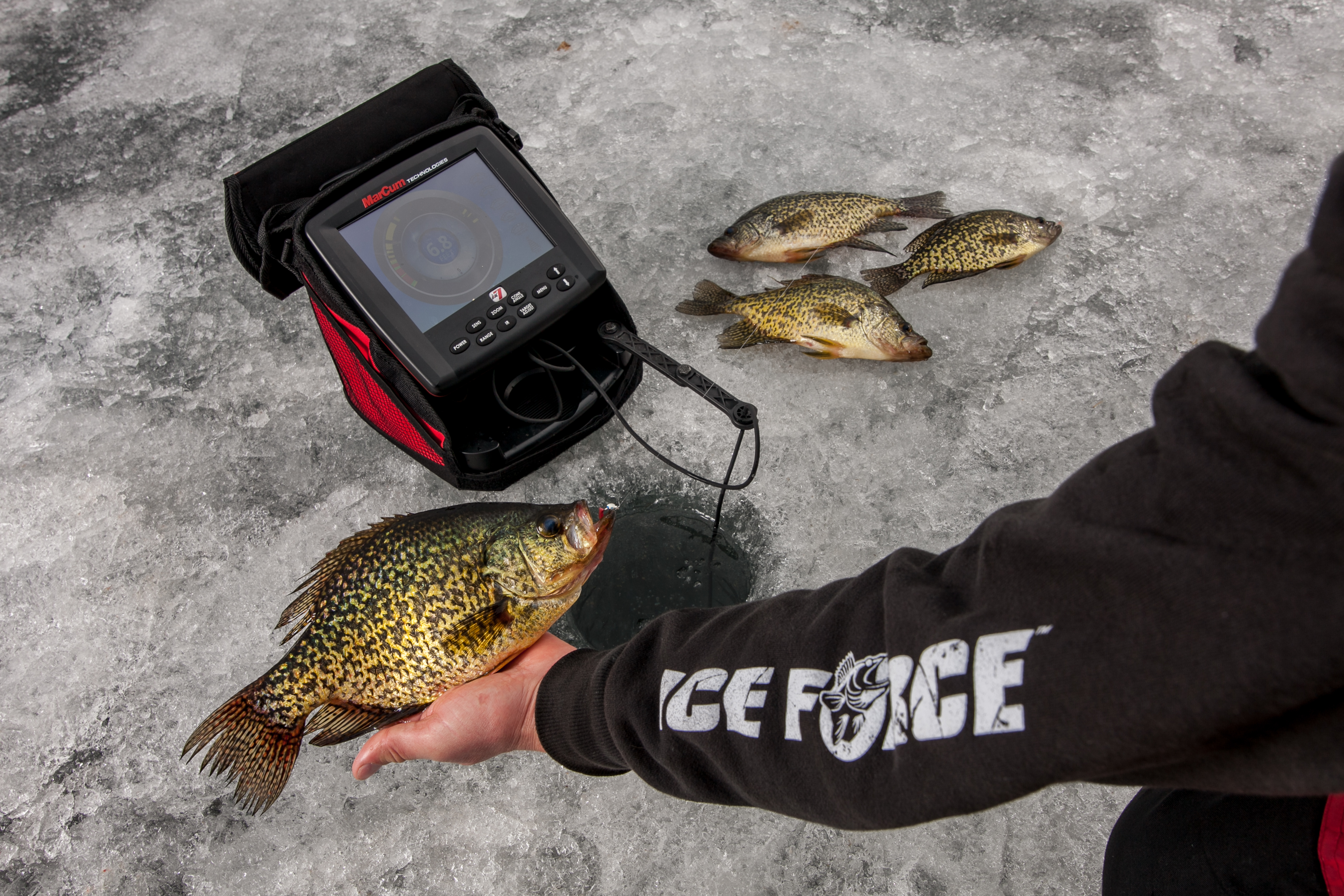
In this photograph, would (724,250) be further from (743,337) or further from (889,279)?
(889,279)

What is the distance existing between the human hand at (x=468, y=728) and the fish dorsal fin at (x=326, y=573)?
0.91 ft

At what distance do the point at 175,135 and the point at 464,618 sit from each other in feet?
7.07

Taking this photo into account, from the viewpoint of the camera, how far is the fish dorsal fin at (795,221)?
6.86ft

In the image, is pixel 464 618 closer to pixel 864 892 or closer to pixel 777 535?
pixel 777 535

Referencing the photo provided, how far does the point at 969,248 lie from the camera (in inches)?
80.6

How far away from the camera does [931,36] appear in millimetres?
2604

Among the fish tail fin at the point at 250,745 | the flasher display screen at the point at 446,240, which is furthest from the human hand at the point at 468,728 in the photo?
the flasher display screen at the point at 446,240

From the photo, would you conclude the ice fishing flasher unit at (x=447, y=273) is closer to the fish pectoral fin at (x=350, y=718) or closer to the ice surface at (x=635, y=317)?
the ice surface at (x=635, y=317)

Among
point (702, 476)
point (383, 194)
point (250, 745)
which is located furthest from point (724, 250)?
point (250, 745)

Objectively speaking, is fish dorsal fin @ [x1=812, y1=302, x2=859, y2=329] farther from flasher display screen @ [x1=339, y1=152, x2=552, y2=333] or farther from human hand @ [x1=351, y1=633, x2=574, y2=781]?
human hand @ [x1=351, y1=633, x2=574, y2=781]

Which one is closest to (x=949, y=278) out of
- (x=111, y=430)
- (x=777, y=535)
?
(x=777, y=535)

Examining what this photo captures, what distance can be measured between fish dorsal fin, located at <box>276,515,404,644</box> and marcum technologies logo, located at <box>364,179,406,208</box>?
0.65 metres

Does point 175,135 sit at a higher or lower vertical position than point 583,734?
higher

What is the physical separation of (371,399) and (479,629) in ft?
2.32
